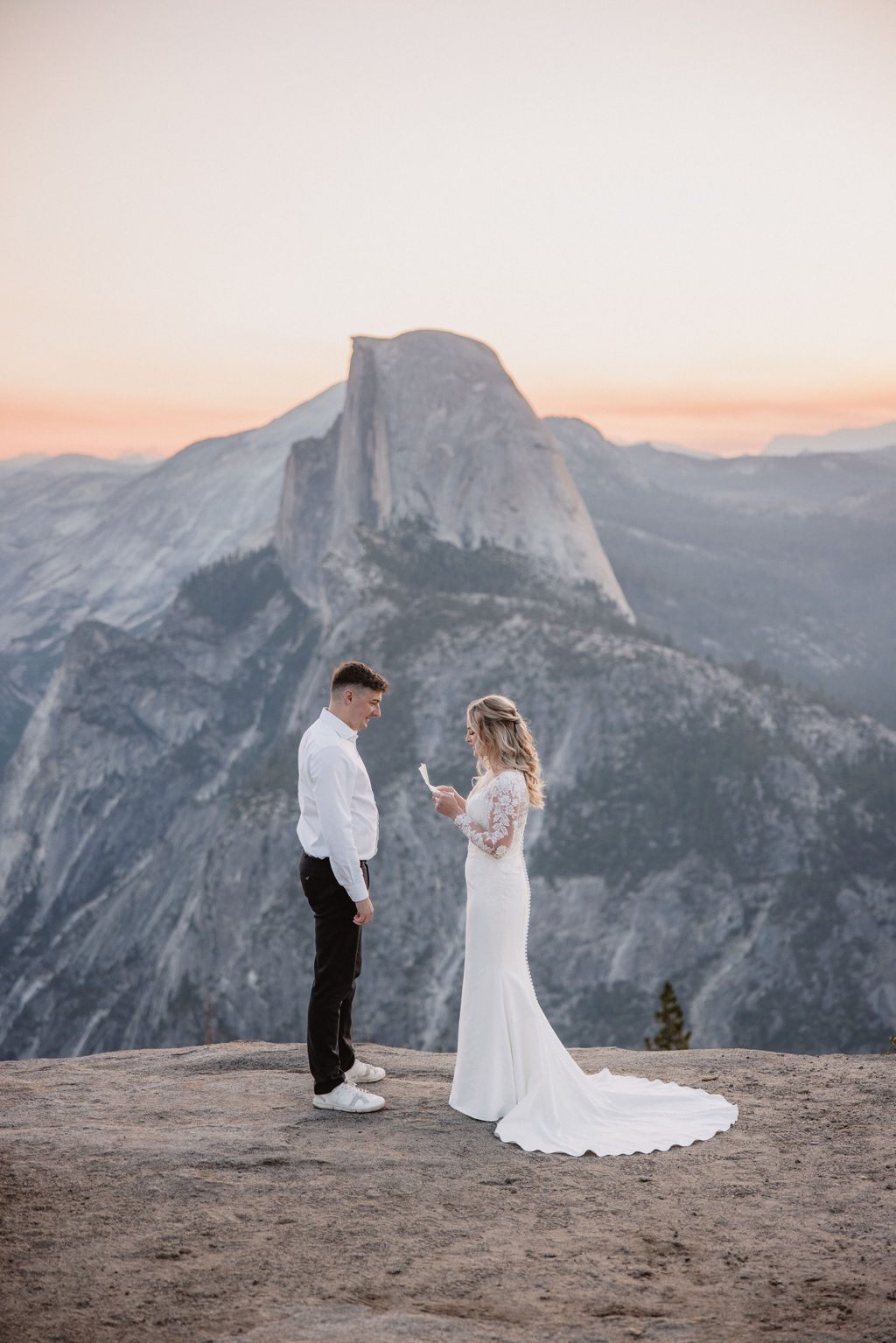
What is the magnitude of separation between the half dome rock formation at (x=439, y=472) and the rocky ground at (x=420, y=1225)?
6879 centimetres

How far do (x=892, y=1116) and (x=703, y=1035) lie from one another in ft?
129

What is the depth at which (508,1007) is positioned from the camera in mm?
7348

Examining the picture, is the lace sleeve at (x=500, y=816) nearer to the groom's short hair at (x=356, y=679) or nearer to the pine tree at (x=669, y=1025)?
the groom's short hair at (x=356, y=679)

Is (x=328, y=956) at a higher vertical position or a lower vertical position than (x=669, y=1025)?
higher

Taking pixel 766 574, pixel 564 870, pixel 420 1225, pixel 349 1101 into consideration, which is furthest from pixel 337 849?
pixel 766 574

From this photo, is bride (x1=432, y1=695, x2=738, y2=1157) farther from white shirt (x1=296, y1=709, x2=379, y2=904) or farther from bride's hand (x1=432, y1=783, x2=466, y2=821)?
white shirt (x1=296, y1=709, x2=379, y2=904)

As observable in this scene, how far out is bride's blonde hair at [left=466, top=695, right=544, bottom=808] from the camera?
23.5 feet

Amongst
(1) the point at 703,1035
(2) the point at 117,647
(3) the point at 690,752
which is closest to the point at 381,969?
(1) the point at 703,1035

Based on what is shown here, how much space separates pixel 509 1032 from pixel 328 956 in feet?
4.56

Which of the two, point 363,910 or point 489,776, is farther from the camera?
point 489,776

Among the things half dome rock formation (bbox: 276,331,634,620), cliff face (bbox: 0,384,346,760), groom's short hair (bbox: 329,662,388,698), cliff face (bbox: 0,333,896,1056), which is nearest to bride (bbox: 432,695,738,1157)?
groom's short hair (bbox: 329,662,388,698)

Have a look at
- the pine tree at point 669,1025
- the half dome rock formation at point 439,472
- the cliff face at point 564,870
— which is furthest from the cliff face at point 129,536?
the pine tree at point 669,1025

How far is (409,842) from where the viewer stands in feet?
182

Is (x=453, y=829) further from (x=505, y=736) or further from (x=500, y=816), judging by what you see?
(x=505, y=736)
